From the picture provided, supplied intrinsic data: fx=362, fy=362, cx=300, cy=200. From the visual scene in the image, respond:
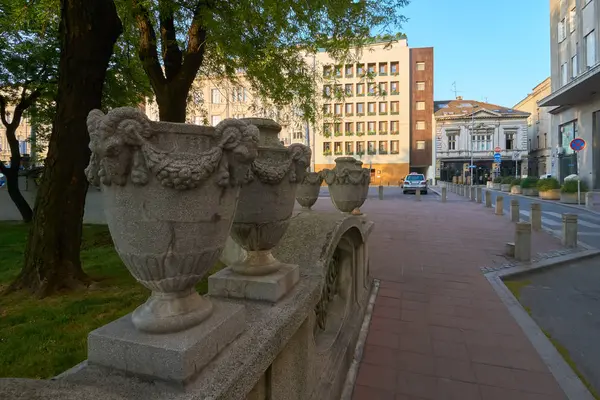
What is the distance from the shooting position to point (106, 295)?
4.69 metres

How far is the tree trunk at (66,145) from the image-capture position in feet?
15.4

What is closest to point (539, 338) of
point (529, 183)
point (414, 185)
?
point (529, 183)

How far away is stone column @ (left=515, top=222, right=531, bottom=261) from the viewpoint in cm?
723

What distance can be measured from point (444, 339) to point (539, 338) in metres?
1.04

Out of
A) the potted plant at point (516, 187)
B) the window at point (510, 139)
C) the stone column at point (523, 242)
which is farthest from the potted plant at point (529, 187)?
the window at point (510, 139)

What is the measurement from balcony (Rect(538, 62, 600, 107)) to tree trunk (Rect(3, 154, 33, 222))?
99.9 feet

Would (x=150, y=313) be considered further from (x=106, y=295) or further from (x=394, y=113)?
(x=394, y=113)

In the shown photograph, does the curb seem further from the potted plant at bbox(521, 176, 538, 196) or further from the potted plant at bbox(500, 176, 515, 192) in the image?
the potted plant at bbox(500, 176, 515, 192)

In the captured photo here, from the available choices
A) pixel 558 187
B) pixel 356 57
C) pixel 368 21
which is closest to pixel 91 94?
pixel 368 21

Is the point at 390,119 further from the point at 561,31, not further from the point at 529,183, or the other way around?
the point at 529,183

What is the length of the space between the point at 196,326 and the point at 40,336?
9.56ft

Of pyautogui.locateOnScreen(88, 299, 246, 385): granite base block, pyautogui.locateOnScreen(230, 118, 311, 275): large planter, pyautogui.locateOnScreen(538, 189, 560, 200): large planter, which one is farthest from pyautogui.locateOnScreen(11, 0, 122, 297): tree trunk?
pyautogui.locateOnScreen(538, 189, 560, 200): large planter

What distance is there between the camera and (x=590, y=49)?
2514cm

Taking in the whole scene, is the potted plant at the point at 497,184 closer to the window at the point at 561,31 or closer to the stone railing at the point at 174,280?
the window at the point at 561,31
